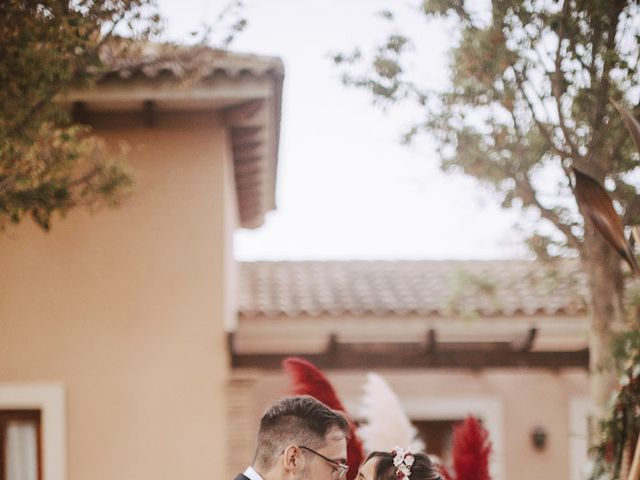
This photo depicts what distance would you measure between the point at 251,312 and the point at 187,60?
422cm

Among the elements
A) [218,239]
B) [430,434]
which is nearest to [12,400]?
[218,239]

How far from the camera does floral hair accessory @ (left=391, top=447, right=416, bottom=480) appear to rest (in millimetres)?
3609

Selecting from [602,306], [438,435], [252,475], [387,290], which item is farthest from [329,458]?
[387,290]

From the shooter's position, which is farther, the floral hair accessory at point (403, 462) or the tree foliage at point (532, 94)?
the tree foliage at point (532, 94)

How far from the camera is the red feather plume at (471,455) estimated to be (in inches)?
170

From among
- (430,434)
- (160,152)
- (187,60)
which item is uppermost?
(160,152)

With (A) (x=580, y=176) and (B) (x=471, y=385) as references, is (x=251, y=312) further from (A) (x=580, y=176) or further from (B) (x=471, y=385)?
(A) (x=580, y=176)

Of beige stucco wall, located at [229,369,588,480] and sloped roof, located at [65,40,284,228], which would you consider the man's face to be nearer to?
sloped roof, located at [65,40,284,228]

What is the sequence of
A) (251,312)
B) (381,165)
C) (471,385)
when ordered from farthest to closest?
(471,385) → (251,312) → (381,165)

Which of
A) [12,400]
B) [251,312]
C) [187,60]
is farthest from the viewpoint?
[251,312]

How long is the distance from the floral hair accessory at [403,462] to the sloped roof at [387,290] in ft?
9.67

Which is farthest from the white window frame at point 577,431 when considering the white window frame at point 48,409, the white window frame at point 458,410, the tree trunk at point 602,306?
the white window frame at point 48,409

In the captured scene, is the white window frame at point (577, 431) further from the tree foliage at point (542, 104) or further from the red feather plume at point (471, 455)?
the red feather plume at point (471, 455)

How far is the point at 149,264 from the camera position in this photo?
7.25 metres
